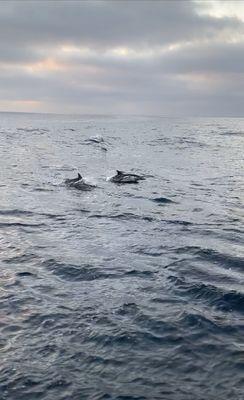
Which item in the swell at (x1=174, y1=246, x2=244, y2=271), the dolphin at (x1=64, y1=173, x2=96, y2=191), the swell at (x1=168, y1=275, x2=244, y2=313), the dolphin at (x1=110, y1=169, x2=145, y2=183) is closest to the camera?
the swell at (x1=168, y1=275, x2=244, y2=313)

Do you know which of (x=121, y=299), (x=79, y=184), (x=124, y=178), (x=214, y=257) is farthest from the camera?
(x=124, y=178)

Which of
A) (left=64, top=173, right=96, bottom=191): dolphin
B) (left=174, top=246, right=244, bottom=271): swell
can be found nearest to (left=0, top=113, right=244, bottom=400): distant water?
(left=174, top=246, right=244, bottom=271): swell

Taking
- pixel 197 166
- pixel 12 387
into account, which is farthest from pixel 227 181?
pixel 12 387

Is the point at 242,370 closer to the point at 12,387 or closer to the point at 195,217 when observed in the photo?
the point at 12,387

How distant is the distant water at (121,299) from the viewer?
755 cm

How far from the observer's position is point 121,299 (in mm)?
10703

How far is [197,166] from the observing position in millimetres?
42000

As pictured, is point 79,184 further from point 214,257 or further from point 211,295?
point 211,295

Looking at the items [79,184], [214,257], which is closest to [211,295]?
[214,257]

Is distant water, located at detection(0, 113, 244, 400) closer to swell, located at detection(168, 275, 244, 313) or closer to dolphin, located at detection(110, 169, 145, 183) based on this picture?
swell, located at detection(168, 275, 244, 313)

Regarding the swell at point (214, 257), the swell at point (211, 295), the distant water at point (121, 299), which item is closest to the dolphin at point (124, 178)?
the distant water at point (121, 299)

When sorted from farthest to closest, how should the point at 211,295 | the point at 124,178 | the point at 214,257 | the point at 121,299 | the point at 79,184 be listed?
the point at 124,178 < the point at 79,184 < the point at 214,257 < the point at 211,295 < the point at 121,299

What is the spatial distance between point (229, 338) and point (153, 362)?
73.1 inches

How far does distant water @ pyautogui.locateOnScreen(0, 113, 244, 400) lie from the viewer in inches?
297
